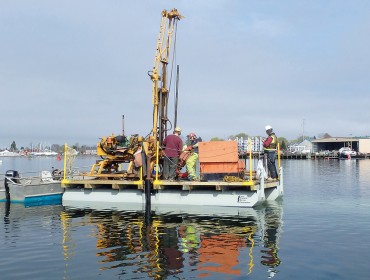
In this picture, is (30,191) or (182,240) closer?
(182,240)

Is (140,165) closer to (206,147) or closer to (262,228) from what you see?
(206,147)

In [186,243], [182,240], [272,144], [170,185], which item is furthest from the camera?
[272,144]

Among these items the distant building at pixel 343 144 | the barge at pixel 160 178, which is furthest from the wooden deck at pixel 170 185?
the distant building at pixel 343 144

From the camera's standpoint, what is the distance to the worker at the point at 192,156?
667 inches

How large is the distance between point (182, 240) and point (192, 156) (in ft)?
19.3

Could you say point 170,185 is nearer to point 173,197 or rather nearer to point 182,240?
point 173,197

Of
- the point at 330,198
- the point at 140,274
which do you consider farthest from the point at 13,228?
the point at 330,198

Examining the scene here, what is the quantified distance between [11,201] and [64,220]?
5.59 metres

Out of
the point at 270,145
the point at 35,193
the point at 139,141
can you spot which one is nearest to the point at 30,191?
the point at 35,193

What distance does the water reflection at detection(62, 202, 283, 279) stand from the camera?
9.08m

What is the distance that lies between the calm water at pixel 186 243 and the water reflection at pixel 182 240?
24 mm

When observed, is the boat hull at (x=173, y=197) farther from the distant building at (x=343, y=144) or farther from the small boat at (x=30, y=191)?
the distant building at (x=343, y=144)

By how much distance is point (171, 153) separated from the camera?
→ 1722cm

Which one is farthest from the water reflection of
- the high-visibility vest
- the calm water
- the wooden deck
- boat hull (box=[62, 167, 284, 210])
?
the high-visibility vest
